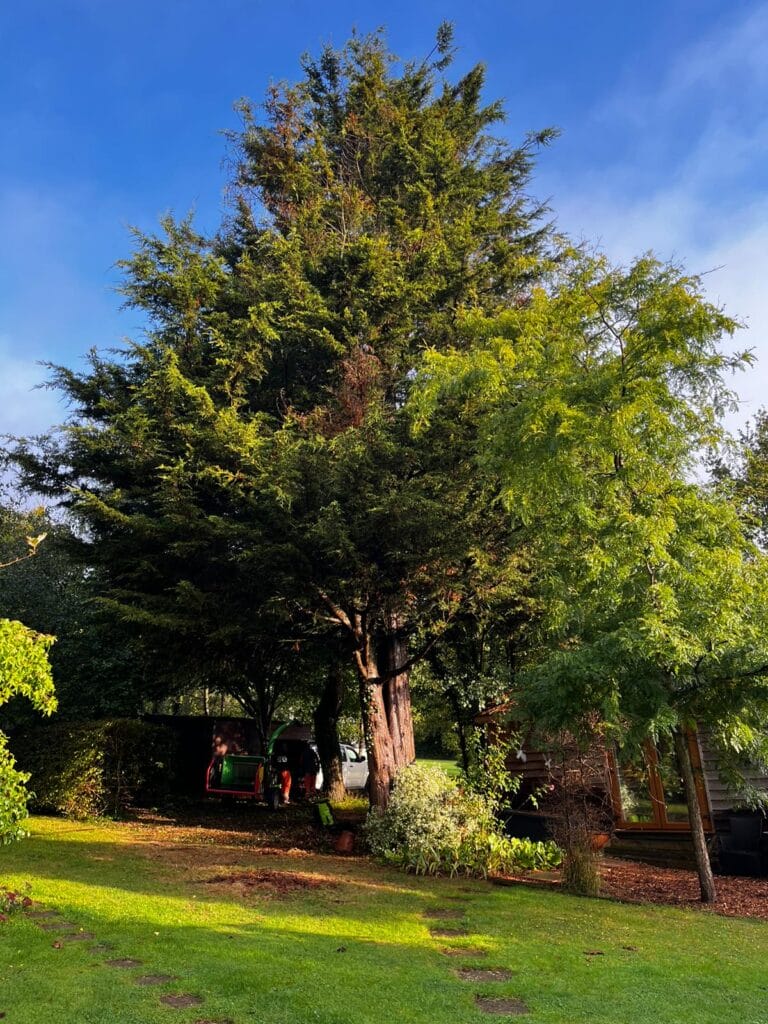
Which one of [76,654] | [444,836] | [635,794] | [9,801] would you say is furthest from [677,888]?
[76,654]

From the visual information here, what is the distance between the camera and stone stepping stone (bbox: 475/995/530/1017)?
4191 millimetres

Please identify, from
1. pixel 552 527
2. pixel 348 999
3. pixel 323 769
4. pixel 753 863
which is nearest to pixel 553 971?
pixel 348 999

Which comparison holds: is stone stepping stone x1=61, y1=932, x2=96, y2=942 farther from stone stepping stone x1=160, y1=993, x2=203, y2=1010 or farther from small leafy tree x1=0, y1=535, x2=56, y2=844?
stone stepping stone x1=160, y1=993, x2=203, y2=1010

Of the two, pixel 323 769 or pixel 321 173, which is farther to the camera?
pixel 323 769

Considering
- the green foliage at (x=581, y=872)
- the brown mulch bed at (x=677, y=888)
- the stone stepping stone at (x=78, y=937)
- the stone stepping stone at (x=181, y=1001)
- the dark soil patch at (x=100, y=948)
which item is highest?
the stone stepping stone at (x=78, y=937)

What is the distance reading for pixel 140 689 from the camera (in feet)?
53.6

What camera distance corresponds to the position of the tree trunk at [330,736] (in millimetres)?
17234

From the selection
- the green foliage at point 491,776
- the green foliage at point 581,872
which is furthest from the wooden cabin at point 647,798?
the green foliage at point 581,872

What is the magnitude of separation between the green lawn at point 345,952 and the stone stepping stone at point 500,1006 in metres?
0.08

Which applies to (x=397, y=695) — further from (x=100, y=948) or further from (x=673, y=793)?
(x=100, y=948)

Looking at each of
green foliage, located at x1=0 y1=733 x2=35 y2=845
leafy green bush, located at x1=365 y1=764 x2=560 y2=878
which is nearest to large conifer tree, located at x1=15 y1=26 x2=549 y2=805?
leafy green bush, located at x1=365 y1=764 x2=560 y2=878

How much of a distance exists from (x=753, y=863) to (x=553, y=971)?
6.63m

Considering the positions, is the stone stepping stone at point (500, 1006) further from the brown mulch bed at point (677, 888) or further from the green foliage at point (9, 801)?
the brown mulch bed at point (677, 888)

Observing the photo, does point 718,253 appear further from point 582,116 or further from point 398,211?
point 398,211
